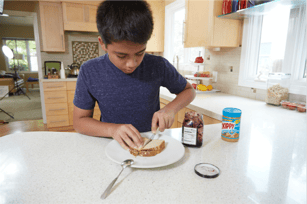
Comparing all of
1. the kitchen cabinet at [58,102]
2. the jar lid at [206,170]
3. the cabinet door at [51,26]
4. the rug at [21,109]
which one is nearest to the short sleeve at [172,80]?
the jar lid at [206,170]

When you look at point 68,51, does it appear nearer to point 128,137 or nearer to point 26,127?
point 26,127

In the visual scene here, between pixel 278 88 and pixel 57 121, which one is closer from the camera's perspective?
pixel 278 88

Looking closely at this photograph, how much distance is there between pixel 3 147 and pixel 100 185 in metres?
0.53

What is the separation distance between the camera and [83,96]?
1014mm

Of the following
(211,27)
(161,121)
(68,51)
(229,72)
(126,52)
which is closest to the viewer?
(126,52)

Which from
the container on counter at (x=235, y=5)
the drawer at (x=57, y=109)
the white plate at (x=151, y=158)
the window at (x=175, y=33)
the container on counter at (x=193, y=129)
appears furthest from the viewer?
the drawer at (x=57, y=109)

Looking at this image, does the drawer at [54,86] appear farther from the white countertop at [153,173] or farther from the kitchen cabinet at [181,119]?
the white countertop at [153,173]

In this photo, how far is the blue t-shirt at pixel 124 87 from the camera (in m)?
1.03

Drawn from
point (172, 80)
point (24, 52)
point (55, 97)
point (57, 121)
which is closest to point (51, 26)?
point (55, 97)

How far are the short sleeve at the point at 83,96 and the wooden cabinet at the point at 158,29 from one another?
2.64 metres

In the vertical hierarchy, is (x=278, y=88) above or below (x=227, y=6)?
below

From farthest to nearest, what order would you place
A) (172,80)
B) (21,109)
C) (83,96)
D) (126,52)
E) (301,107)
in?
(21,109)
(301,107)
(172,80)
(83,96)
(126,52)

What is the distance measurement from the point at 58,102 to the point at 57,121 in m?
0.35

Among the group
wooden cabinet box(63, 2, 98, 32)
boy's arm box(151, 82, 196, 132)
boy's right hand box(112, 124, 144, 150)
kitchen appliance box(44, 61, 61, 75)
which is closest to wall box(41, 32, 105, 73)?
kitchen appliance box(44, 61, 61, 75)
